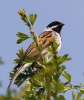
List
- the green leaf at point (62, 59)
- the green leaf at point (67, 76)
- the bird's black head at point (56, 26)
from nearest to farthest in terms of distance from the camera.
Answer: the green leaf at point (62, 59)
the green leaf at point (67, 76)
the bird's black head at point (56, 26)

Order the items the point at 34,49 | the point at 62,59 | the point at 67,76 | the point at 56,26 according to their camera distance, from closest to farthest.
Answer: the point at 62,59 < the point at 67,76 < the point at 34,49 < the point at 56,26

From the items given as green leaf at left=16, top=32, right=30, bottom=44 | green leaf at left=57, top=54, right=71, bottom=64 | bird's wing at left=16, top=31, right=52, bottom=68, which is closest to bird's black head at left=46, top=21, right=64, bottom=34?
bird's wing at left=16, top=31, right=52, bottom=68

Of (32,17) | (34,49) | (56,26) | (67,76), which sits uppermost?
(56,26)

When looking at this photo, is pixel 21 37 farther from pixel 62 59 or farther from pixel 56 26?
pixel 56 26

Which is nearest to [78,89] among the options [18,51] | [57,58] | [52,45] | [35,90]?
[35,90]

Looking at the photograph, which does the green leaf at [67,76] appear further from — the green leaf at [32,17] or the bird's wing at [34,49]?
the green leaf at [32,17]

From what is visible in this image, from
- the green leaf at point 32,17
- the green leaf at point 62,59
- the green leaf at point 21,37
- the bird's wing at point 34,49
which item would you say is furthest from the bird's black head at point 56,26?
the green leaf at point 62,59

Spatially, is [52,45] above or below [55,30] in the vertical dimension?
below

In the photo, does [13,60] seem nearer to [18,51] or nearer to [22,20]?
[18,51]

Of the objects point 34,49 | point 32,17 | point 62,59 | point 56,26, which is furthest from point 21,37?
point 56,26

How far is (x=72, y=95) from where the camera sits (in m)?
2.51

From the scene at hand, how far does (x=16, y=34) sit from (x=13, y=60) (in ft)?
3.36

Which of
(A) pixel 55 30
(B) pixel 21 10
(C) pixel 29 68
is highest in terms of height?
(A) pixel 55 30

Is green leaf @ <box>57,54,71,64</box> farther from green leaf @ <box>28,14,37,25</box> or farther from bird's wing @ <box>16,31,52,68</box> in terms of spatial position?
green leaf @ <box>28,14,37,25</box>
